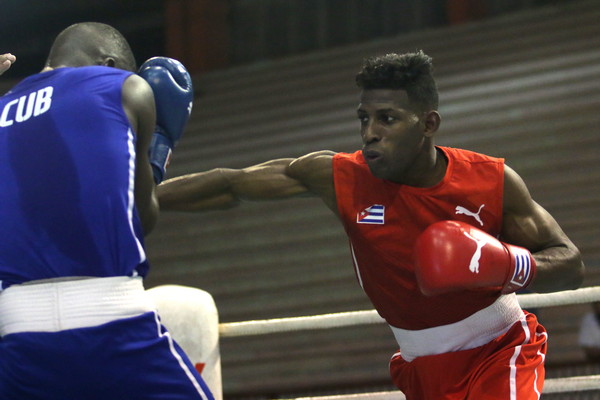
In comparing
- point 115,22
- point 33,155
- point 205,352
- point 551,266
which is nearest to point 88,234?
point 33,155

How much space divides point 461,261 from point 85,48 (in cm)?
102

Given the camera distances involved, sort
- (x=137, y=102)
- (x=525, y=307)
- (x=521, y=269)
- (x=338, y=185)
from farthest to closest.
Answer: (x=525, y=307), (x=338, y=185), (x=521, y=269), (x=137, y=102)

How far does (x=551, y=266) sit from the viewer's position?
7.84 ft

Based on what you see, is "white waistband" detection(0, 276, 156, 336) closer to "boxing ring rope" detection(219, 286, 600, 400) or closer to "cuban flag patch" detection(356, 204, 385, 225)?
"cuban flag patch" detection(356, 204, 385, 225)

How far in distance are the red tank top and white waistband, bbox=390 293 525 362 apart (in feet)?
0.06

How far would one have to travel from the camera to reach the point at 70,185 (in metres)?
1.76

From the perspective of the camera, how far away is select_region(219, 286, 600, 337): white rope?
3.10 metres

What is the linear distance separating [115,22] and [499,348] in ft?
28.4

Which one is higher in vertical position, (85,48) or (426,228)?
(85,48)

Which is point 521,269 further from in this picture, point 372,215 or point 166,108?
point 166,108

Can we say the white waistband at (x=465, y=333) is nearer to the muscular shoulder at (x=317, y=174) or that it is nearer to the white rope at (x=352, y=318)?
the muscular shoulder at (x=317, y=174)

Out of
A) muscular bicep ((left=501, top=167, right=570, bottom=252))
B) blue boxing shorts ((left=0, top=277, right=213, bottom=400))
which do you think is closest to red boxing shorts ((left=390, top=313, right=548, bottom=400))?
muscular bicep ((left=501, top=167, right=570, bottom=252))

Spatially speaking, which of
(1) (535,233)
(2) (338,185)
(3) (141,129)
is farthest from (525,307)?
(3) (141,129)

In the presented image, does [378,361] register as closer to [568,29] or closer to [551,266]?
[568,29]
